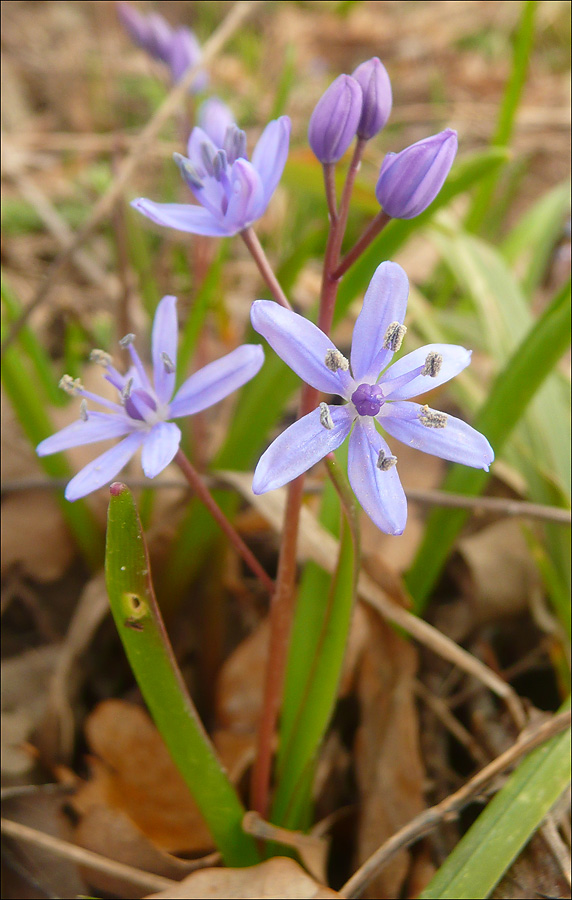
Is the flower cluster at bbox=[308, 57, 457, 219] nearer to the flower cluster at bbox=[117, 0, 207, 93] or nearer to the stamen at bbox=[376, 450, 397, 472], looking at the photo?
the stamen at bbox=[376, 450, 397, 472]

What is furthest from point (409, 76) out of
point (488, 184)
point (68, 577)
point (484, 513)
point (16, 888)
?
point (16, 888)

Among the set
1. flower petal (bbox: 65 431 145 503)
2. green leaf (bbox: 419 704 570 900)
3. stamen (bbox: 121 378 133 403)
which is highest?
stamen (bbox: 121 378 133 403)

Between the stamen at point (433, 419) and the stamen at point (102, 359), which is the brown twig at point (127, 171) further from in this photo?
the stamen at point (433, 419)

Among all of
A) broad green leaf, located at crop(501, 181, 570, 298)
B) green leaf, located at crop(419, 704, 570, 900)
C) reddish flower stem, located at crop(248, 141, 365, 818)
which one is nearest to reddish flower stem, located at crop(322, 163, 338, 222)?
reddish flower stem, located at crop(248, 141, 365, 818)

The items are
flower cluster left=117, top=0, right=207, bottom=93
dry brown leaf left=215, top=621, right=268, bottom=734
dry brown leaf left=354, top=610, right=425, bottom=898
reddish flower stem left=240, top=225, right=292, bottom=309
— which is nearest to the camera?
reddish flower stem left=240, top=225, right=292, bottom=309

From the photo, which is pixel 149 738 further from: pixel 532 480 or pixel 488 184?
pixel 488 184

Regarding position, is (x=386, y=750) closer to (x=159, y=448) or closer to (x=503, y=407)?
(x=503, y=407)

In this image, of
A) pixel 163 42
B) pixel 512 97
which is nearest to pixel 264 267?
pixel 512 97
